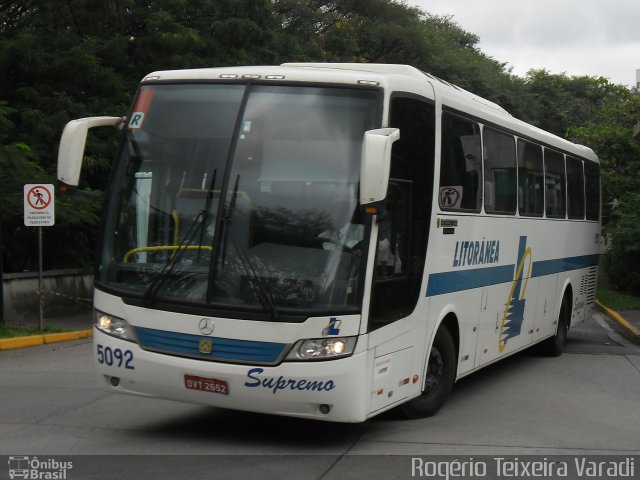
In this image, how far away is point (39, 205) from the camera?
15.6 m

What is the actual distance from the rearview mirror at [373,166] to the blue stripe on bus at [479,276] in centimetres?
202

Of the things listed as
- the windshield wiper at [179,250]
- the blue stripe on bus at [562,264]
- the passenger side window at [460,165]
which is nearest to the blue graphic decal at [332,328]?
the windshield wiper at [179,250]

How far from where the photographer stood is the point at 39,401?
943cm

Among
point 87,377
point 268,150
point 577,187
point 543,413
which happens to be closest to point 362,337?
point 268,150

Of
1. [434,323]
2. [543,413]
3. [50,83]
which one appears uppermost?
[50,83]

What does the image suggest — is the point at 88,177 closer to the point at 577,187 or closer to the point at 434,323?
the point at 577,187

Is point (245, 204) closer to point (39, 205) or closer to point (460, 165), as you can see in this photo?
point (460, 165)

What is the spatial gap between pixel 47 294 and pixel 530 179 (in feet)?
37.9

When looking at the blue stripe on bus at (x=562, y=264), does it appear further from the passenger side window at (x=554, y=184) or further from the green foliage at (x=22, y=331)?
the green foliage at (x=22, y=331)

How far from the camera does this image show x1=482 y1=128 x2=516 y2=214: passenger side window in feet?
32.7

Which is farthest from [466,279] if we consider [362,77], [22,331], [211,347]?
[22,331]

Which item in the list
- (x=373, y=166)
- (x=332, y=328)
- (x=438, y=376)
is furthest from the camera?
(x=438, y=376)

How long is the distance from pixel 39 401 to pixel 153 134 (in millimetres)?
3522

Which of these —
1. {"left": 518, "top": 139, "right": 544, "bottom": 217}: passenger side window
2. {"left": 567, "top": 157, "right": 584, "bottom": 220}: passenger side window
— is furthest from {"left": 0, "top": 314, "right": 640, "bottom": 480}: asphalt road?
{"left": 567, "top": 157, "right": 584, "bottom": 220}: passenger side window
